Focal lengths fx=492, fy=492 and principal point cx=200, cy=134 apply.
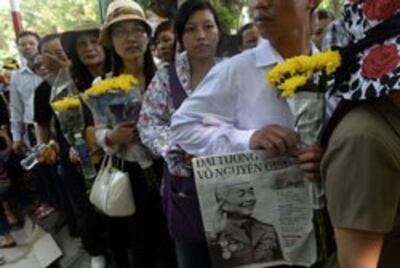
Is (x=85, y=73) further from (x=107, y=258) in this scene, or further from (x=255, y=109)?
(x=255, y=109)

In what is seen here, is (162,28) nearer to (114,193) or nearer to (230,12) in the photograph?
(230,12)

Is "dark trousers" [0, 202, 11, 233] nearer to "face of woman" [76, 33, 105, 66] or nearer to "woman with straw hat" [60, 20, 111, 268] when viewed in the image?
"woman with straw hat" [60, 20, 111, 268]

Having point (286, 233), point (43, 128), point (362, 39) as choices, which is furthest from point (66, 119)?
point (362, 39)

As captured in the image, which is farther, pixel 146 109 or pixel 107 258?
pixel 107 258

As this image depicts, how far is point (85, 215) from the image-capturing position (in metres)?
3.74

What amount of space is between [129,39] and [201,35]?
650 millimetres

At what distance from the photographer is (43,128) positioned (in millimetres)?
4137

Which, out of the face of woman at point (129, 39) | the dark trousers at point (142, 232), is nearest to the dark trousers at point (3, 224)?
the dark trousers at point (142, 232)

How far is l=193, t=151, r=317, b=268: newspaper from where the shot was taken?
56.0 inches

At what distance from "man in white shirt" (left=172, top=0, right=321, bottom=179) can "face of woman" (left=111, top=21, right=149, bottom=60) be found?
1362mm

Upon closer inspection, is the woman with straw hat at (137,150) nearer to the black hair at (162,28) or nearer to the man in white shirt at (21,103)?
the black hair at (162,28)

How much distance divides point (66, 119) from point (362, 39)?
2.34 metres

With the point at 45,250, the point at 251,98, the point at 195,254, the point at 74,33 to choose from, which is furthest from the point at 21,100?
the point at 251,98

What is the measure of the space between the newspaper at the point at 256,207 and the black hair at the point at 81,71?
2.25m
